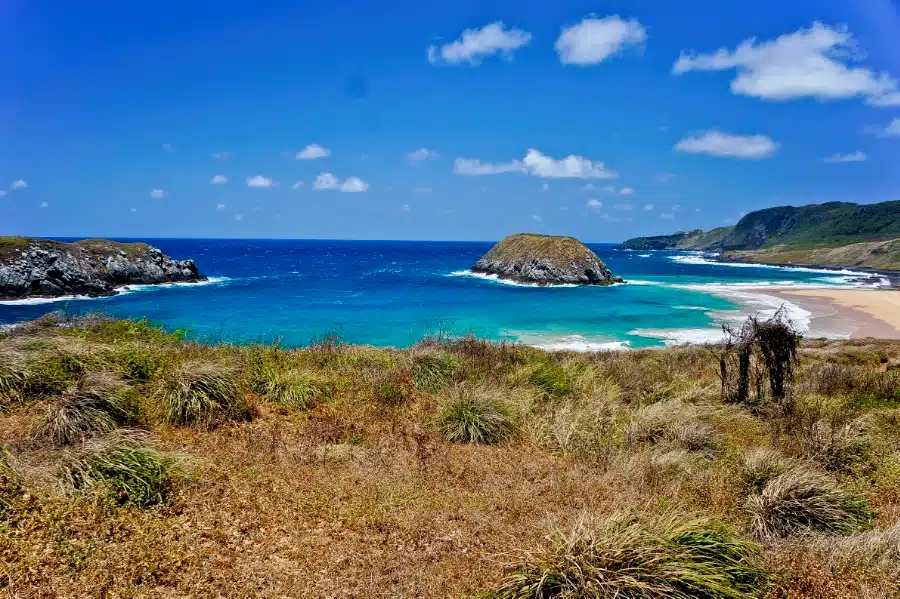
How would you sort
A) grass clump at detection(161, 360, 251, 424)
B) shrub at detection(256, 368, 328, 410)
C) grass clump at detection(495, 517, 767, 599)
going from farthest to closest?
shrub at detection(256, 368, 328, 410) < grass clump at detection(161, 360, 251, 424) < grass clump at detection(495, 517, 767, 599)

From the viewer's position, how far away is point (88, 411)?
8305 mm

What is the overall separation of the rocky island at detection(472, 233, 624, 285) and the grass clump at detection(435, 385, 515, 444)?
2678 inches

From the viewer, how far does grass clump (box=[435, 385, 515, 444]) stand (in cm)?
1049

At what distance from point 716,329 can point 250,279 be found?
2694 inches

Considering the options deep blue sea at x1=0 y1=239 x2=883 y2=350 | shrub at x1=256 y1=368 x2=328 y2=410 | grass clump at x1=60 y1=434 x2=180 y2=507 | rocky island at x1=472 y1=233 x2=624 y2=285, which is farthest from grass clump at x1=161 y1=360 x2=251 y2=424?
rocky island at x1=472 y1=233 x2=624 y2=285

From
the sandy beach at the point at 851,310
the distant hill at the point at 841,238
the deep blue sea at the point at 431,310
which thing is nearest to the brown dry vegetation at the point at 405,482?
the deep blue sea at the point at 431,310

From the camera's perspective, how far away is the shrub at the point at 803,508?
7.01 metres

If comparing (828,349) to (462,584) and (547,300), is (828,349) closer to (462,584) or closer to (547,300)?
(462,584)

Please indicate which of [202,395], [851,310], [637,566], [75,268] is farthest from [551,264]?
[637,566]

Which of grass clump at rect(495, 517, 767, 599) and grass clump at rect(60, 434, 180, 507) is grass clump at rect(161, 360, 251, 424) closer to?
grass clump at rect(60, 434, 180, 507)

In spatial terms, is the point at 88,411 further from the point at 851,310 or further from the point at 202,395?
the point at 851,310

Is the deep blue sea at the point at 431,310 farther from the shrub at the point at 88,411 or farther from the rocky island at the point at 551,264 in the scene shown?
the shrub at the point at 88,411

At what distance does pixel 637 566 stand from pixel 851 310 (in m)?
59.7

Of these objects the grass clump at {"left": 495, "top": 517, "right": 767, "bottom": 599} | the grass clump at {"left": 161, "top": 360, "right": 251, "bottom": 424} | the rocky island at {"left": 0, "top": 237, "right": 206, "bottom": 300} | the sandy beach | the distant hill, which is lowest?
the sandy beach
